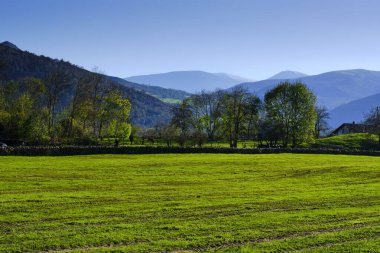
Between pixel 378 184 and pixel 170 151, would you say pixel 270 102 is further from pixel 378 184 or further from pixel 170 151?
pixel 378 184

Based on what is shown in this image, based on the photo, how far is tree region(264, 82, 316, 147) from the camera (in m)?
106

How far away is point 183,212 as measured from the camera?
960 inches

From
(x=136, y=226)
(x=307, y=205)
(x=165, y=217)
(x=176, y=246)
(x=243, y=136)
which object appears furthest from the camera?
(x=243, y=136)

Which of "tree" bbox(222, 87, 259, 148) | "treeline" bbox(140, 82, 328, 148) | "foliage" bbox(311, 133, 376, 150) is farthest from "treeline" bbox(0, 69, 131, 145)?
"foliage" bbox(311, 133, 376, 150)

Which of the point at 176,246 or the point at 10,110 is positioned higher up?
the point at 10,110

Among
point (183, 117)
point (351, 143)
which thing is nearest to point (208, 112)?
point (183, 117)

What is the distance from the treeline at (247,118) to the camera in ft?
351

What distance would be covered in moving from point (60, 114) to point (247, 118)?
1998 inches

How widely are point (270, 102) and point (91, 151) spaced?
58554mm

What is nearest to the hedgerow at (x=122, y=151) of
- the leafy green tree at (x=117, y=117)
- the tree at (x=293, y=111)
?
the tree at (x=293, y=111)

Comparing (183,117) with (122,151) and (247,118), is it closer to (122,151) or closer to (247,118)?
(247,118)

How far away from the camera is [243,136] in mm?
139500

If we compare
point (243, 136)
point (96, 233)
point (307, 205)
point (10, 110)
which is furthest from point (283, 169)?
point (243, 136)

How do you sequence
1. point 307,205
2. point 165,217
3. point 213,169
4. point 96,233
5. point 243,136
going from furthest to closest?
point 243,136 → point 213,169 → point 307,205 → point 165,217 → point 96,233
